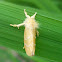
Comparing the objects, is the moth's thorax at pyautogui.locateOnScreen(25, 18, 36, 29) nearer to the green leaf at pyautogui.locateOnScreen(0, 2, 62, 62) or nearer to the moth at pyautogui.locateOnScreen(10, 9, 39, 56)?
the moth at pyautogui.locateOnScreen(10, 9, 39, 56)

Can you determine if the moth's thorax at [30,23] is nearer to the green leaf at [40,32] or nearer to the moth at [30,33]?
the moth at [30,33]

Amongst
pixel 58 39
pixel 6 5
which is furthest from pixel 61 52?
pixel 6 5

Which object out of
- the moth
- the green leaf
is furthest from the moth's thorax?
the green leaf

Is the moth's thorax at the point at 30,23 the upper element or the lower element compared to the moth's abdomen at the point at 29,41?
upper

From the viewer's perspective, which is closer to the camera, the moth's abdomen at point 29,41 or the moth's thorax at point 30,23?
the moth's abdomen at point 29,41

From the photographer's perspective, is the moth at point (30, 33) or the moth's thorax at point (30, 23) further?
the moth's thorax at point (30, 23)

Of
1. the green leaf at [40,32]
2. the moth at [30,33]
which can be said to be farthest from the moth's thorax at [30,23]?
the green leaf at [40,32]
